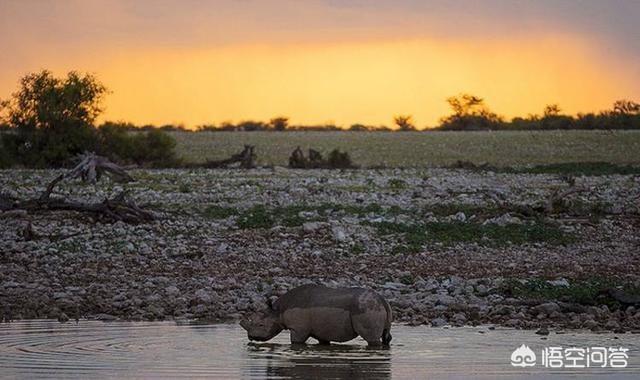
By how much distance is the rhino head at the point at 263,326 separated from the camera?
1537 centimetres

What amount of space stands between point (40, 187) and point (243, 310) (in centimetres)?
1898

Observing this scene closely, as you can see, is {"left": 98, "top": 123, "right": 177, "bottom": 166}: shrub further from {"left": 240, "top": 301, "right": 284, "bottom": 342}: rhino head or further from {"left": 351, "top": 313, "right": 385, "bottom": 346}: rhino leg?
{"left": 351, "top": 313, "right": 385, "bottom": 346}: rhino leg

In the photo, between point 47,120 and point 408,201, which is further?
point 47,120

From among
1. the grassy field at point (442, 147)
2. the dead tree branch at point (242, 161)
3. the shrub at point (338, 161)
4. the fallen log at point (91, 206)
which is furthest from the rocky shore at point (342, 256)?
the grassy field at point (442, 147)

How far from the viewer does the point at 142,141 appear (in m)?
56.3

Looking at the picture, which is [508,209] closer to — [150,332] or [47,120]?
[150,332]

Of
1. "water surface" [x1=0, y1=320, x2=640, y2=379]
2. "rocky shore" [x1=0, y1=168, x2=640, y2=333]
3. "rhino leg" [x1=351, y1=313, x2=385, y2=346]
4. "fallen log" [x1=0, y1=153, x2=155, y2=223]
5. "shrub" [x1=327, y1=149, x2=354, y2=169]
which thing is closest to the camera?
A: "water surface" [x1=0, y1=320, x2=640, y2=379]

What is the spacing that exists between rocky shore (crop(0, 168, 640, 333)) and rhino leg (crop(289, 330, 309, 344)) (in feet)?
6.91

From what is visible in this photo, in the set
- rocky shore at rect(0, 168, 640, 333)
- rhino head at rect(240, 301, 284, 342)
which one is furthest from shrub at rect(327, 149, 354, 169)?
rhino head at rect(240, 301, 284, 342)

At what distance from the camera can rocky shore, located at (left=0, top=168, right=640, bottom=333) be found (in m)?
17.8

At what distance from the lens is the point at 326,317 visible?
14867 mm

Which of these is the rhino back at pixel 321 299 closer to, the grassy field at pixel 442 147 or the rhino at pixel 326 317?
the rhino at pixel 326 317

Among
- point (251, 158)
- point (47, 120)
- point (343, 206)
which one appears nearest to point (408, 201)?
point (343, 206)

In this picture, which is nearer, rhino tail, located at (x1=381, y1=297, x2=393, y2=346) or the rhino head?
rhino tail, located at (x1=381, y1=297, x2=393, y2=346)
